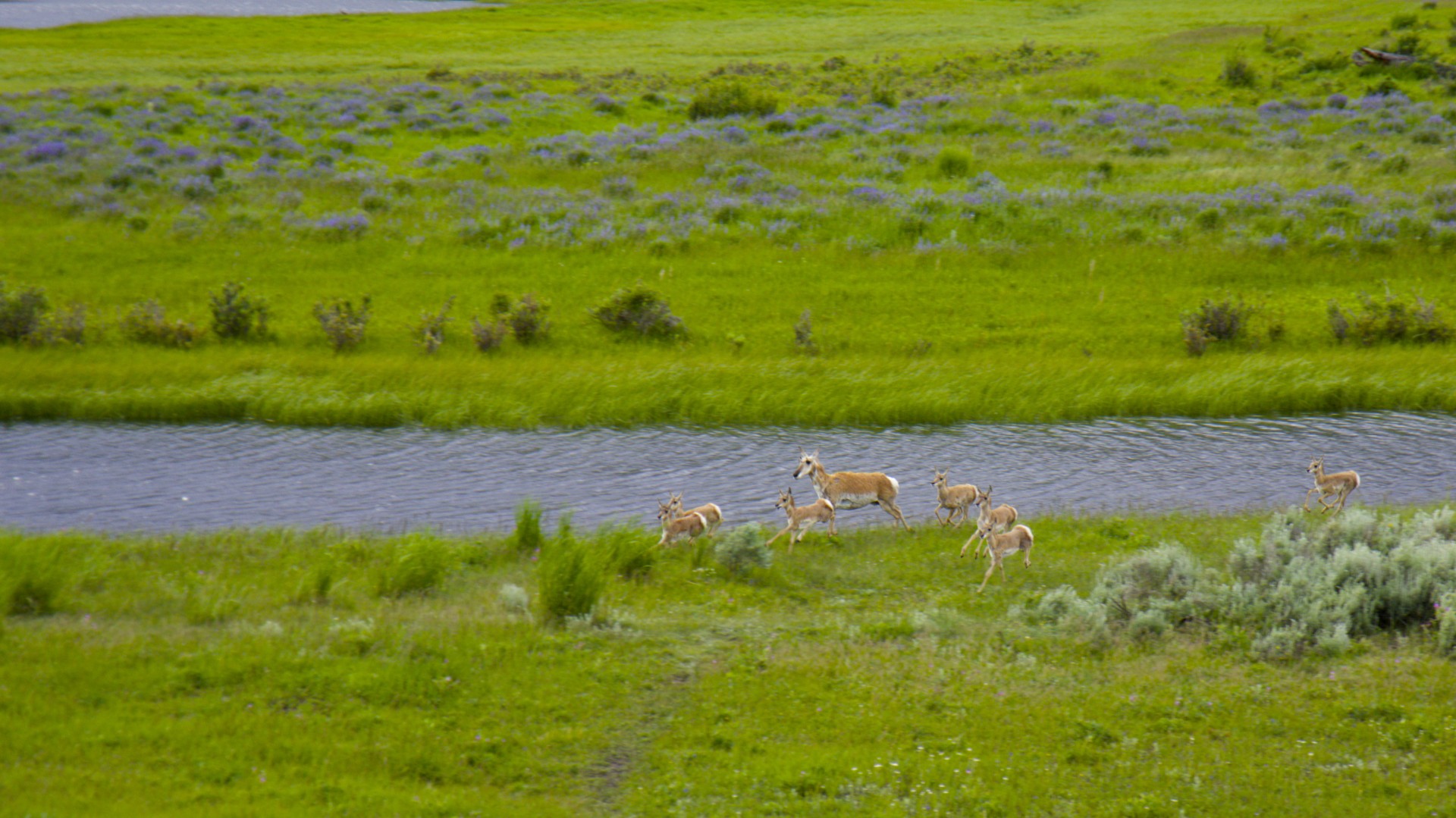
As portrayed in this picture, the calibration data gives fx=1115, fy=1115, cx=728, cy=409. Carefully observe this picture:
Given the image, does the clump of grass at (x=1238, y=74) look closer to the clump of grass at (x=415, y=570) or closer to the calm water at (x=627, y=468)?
the calm water at (x=627, y=468)

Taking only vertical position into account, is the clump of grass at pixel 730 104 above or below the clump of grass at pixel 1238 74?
below

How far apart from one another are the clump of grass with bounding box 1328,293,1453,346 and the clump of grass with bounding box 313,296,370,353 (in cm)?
2347

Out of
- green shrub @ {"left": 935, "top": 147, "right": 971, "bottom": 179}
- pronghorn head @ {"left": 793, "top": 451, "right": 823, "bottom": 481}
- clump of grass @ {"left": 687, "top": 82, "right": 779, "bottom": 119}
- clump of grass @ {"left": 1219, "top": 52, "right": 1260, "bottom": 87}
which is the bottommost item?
pronghorn head @ {"left": 793, "top": 451, "right": 823, "bottom": 481}

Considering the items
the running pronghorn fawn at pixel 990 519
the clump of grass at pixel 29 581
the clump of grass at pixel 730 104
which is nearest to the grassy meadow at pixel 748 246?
the clump of grass at pixel 730 104

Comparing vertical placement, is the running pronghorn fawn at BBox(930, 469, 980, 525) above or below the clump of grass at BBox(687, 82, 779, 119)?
below

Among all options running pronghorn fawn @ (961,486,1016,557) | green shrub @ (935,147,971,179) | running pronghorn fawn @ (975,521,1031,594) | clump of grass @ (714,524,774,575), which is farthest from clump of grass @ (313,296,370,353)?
green shrub @ (935,147,971,179)

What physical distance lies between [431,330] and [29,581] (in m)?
14.5

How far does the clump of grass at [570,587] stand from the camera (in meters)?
12.7

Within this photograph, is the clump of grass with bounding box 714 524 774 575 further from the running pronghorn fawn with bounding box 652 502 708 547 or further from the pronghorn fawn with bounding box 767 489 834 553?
the pronghorn fawn with bounding box 767 489 834 553

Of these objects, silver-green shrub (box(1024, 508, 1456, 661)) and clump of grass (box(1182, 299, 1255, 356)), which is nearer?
silver-green shrub (box(1024, 508, 1456, 661))

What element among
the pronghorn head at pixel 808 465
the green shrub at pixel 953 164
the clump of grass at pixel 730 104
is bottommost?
the pronghorn head at pixel 808 465

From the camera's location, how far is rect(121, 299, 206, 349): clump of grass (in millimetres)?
26156

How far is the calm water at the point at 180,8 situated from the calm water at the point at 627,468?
10567 centimetres

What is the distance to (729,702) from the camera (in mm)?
10695
